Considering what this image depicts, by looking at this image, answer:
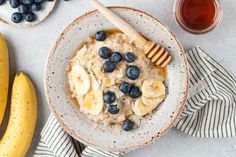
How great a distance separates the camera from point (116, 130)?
183cm

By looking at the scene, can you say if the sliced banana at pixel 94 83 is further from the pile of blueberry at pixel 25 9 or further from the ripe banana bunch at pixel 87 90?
the pile of blueberry at pixel 25 9

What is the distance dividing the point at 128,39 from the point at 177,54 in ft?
0.60

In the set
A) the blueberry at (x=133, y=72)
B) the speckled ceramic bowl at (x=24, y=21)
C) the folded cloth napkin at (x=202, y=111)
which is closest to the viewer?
the blueberry at (x=133, y=72)

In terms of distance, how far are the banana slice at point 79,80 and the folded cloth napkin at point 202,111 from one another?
0.19 metres

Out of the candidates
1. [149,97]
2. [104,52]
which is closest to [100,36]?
[104,52]

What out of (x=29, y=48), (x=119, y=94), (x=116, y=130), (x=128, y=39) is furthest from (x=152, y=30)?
(x=29, y=48)

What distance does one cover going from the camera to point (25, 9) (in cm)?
196

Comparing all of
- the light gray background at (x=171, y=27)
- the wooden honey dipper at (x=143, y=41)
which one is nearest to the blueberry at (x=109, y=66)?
the wooden honey dipper at (x=143, y=41)

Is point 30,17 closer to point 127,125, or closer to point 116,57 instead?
point 116,57

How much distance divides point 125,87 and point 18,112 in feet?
1.51

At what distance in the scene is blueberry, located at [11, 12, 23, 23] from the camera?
1963 millimetres

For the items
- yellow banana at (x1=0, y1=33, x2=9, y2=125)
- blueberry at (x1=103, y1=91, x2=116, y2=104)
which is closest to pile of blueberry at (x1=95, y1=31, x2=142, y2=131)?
blueberry at (x1=103, y1=91, x2=116, y2=104)

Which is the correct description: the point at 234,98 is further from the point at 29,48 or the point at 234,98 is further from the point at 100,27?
the point at 29,48

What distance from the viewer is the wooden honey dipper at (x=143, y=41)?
1757mm
